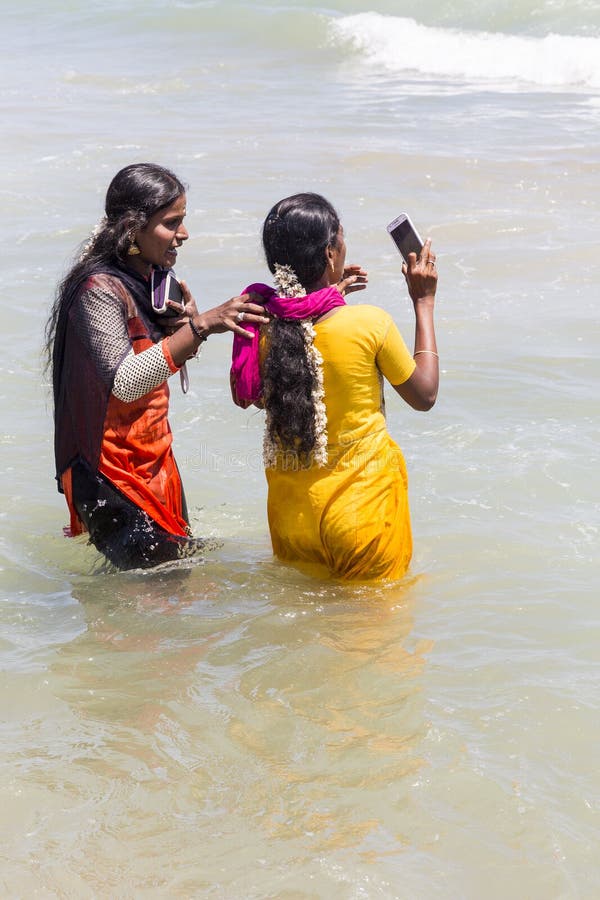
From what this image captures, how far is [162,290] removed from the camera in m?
3.88

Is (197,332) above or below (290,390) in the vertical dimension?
above

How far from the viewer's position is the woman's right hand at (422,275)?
3629 mm

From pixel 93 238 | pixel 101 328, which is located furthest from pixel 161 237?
pixel 101 328

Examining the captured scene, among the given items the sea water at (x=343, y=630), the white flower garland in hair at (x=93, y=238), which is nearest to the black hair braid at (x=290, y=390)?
the sea water at (x=343, y=630)

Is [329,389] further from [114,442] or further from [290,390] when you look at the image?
[114,442]

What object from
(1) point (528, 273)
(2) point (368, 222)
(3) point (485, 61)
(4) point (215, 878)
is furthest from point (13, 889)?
(3) point (485, 61)

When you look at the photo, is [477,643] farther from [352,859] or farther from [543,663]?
[352,859]

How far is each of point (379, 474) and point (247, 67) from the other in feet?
51.8

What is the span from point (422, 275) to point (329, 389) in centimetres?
47

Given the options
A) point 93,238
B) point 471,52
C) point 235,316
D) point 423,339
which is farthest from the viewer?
point 471,52

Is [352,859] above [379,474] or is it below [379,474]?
below

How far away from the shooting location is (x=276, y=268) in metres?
3.50

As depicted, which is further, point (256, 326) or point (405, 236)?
point (405, 236)

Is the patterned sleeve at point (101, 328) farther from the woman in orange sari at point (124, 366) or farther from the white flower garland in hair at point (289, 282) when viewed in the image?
the white flower garland in hair at point (289, 282)
